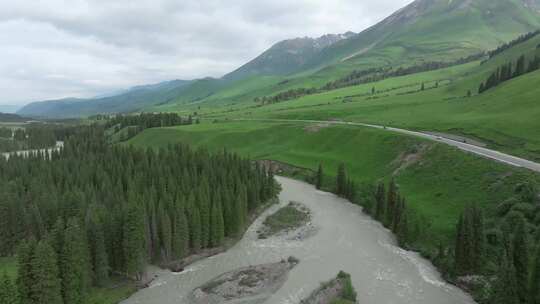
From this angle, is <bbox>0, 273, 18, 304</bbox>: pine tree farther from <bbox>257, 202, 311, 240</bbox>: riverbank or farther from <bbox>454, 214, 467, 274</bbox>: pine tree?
<bbox>454, 214, 467, 274</bbox>: pine tree

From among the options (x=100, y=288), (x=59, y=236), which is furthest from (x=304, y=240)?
(x=59, y=236)

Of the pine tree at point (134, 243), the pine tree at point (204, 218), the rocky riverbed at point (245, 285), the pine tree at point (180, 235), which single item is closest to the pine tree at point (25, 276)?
the pine tree at point (134, 243)

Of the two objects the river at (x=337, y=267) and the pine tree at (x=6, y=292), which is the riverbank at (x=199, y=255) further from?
the pine tree at (x=6, y=292)

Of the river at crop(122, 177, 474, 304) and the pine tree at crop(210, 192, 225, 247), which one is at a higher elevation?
the pine tree at crop(210, 192, 225, 247)

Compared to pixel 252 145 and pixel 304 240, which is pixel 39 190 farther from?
pixel 252 145

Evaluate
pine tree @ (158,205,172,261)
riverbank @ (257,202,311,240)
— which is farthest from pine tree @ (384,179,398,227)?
pine tree @ (158,205,172,261)

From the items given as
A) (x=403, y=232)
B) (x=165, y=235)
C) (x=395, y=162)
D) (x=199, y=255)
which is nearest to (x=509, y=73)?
(x=395, y=162)
